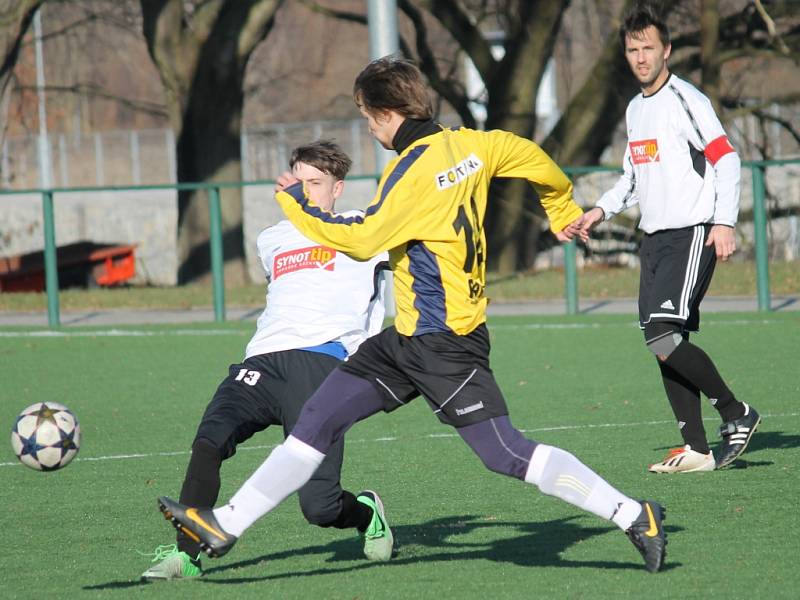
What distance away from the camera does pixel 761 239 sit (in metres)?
14.5

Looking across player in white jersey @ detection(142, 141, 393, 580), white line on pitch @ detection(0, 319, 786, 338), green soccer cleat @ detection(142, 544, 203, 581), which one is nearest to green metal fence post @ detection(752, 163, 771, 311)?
white line on pitch @ detection(0, 319, 786, 338)

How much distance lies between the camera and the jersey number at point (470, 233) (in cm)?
465

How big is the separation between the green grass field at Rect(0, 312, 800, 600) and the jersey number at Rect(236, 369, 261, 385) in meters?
0.68

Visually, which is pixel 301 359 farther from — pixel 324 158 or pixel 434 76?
pixel 434 76

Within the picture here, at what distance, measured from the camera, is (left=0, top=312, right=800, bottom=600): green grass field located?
4891 millimetres

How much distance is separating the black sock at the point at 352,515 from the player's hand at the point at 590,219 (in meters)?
1.34

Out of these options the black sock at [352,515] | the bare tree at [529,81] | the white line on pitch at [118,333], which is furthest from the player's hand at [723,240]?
the bare tree at [529,81]

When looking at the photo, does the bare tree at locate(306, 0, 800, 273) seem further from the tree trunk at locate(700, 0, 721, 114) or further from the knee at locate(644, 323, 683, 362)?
the knee at locate(644, 323, 683, 362)

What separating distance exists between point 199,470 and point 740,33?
16157 mm

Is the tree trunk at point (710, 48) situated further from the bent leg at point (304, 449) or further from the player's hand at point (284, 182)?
the bent leg at point (304, 449)

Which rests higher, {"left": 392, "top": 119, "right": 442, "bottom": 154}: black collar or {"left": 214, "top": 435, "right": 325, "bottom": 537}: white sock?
{"left": 392, "top": 119, "right": 442, "bottom": 154}: black collar

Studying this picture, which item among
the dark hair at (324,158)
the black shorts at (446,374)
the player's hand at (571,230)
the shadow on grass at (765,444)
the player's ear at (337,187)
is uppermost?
the dark hair at (324,158)

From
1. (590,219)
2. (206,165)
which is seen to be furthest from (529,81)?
(590,219)

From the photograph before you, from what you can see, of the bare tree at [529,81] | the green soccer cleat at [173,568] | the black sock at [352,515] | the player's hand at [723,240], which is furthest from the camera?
the bare tree at [529,81]
